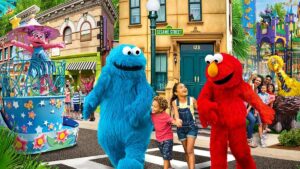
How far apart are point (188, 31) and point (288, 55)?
11411 millimetres

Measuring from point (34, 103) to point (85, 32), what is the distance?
1051cm

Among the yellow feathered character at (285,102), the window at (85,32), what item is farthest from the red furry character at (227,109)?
the window at (85,32)

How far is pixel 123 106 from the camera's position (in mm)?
4516

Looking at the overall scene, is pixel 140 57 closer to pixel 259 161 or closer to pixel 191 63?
pixel 259 161

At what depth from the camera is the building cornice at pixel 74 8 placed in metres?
17.1

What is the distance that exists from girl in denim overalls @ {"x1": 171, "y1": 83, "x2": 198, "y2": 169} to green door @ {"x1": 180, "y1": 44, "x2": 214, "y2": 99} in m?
9.23

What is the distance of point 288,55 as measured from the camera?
76.0 ft

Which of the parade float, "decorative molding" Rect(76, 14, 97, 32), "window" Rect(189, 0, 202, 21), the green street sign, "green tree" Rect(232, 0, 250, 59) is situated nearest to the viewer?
the parade float

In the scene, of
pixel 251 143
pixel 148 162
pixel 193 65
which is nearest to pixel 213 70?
pixel 148 162

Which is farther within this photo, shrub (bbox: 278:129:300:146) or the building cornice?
the building cornice

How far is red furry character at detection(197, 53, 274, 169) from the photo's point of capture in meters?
4.48

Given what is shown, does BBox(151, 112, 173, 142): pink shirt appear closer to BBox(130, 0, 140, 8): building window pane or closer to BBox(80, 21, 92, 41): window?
BBox(130, 0, 140, 8): building window pane

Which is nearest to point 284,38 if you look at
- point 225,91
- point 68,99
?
point 68,99

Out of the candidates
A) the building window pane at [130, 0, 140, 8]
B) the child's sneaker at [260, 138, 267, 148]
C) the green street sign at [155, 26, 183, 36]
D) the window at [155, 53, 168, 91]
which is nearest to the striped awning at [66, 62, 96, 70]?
the building window pane at [130, 0, 140, 8]
